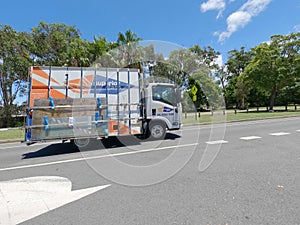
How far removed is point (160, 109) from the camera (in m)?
7.21

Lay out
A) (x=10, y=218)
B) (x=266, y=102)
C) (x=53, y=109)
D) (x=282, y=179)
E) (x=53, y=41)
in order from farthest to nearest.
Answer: (x=266, y=102) < (x=53, y=41) < (x=53, y=109) < (x=282, y=179) < (x=10, y=218)

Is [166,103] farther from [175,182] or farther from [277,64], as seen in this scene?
[277,64]

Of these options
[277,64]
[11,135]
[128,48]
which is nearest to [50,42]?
[128,48]

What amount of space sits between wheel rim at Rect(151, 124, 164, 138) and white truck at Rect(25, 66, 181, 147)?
0.05m

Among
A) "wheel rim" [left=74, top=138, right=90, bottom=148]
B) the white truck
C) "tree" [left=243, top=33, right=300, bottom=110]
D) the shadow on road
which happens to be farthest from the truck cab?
"tree" [left=243, top=33, right=300, bottom=110]

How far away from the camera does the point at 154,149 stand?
19.4ft

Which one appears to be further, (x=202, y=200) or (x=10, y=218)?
(x=202, y=200)

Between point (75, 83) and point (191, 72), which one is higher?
point (191, 72)

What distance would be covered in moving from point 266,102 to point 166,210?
48356mm

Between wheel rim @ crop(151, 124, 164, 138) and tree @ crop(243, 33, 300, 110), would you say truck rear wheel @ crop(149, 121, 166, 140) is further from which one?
tree @ crop(243, 33, 300, 110)

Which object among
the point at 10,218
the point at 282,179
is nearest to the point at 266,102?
the point at 282,179

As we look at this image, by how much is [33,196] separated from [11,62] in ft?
66.0

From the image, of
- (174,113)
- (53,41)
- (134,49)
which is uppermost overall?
(53,41)

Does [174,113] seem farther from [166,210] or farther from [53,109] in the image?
[166,210]
